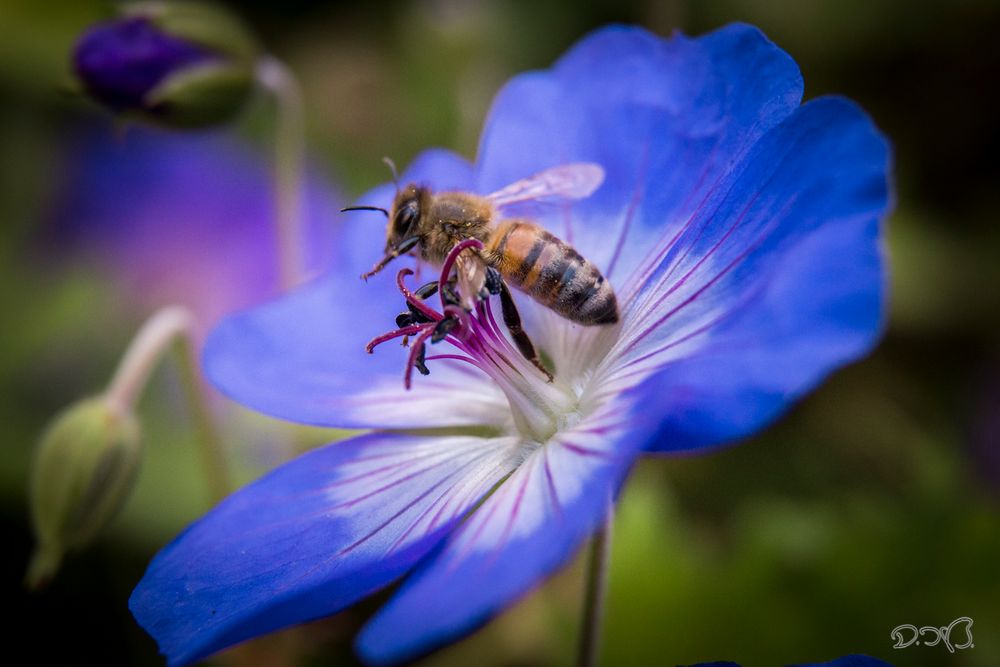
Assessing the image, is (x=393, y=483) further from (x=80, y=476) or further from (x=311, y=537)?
(x=80, y=476)

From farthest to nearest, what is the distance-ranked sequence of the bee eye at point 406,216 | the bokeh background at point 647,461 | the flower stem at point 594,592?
the bokeh background at point 647,461
the bee eye at point 406,216
the flower stem at point 594,592

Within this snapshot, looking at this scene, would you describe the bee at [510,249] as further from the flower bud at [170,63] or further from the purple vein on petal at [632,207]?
the flower bud at [170,63]

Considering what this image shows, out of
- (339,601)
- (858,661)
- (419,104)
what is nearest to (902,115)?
(419,104)

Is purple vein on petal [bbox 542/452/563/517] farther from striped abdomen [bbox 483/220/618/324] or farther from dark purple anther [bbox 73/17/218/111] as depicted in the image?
dark purple anther [bbox 73/17/218/111]

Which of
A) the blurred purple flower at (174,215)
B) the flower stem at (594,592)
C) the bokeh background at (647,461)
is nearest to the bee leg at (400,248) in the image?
the flower stem at (594,592)
